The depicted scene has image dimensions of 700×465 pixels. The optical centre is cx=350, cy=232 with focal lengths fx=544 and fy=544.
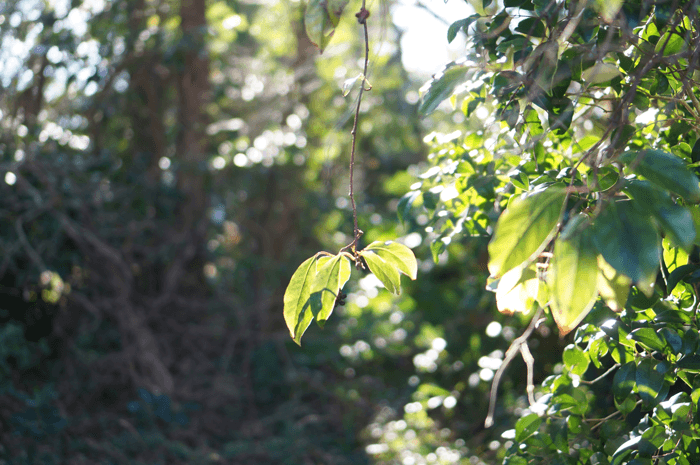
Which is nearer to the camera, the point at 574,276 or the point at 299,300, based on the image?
the point at 574,276

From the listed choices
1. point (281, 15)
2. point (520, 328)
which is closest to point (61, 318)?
point (520, 328)

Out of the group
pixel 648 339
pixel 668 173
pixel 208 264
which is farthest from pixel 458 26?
pixel 208 264

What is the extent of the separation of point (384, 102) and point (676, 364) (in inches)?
116

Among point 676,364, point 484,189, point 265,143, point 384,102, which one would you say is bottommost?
point 676,364

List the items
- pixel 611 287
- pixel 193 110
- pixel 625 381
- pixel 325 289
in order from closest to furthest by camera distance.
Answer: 1. pixel 611 287
2. pixel 325 289
3. pixel 625 381
4. pixel 193 110

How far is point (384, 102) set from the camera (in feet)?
11.6

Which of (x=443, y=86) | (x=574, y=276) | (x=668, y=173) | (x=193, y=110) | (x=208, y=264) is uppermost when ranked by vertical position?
(x=193, y=110)

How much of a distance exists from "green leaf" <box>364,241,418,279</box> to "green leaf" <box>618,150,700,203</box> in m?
0.32

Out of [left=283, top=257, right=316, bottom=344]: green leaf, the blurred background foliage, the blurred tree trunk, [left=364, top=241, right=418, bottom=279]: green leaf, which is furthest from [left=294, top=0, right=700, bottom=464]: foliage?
the blurred tree trunk

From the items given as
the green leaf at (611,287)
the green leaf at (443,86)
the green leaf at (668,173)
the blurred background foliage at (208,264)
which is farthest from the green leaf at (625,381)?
the blurred background foliage at (208,264)

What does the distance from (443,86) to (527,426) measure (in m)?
0.61

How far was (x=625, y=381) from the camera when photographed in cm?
85

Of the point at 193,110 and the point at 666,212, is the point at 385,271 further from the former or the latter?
the point at 193,110

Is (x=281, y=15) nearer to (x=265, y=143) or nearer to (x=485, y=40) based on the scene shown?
(x=265, y=143)
